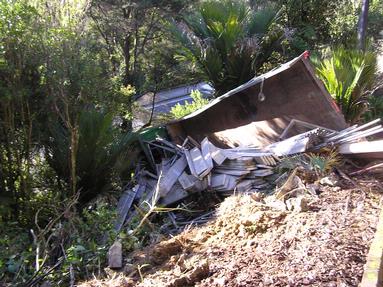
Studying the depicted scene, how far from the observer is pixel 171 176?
6.16 meters

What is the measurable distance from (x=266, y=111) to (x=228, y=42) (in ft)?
7.01

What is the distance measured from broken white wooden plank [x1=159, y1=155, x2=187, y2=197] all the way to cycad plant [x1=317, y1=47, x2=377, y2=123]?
3024mm

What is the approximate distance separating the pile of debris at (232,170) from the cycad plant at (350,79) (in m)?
1.72

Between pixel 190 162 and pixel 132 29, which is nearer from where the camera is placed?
pixel 190 162

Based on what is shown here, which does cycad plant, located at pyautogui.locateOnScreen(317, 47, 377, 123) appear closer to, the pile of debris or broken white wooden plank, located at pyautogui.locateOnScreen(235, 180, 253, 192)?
the pile of debris

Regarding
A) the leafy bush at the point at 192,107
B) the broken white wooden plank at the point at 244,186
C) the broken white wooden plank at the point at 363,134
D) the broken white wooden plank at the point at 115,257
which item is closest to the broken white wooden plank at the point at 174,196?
the broken white wooden plank at the point at 244,186

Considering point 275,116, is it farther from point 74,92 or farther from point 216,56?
point 74,92

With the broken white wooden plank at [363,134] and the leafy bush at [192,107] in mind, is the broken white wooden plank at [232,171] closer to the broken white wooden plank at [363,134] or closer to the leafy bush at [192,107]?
the broken white wooden plank at [363,134]

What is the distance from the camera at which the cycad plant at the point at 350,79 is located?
7.74m

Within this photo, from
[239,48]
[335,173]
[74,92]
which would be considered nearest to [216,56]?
[239,48]

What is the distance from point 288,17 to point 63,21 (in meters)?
8.21

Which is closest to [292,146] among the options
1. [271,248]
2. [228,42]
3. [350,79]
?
[271,248]

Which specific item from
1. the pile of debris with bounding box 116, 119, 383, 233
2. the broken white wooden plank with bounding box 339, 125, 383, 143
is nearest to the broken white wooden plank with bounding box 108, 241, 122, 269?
the pile of debris with bounding box 116, 119, 383, 233

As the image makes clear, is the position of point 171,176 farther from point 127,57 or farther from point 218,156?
point 127,57
